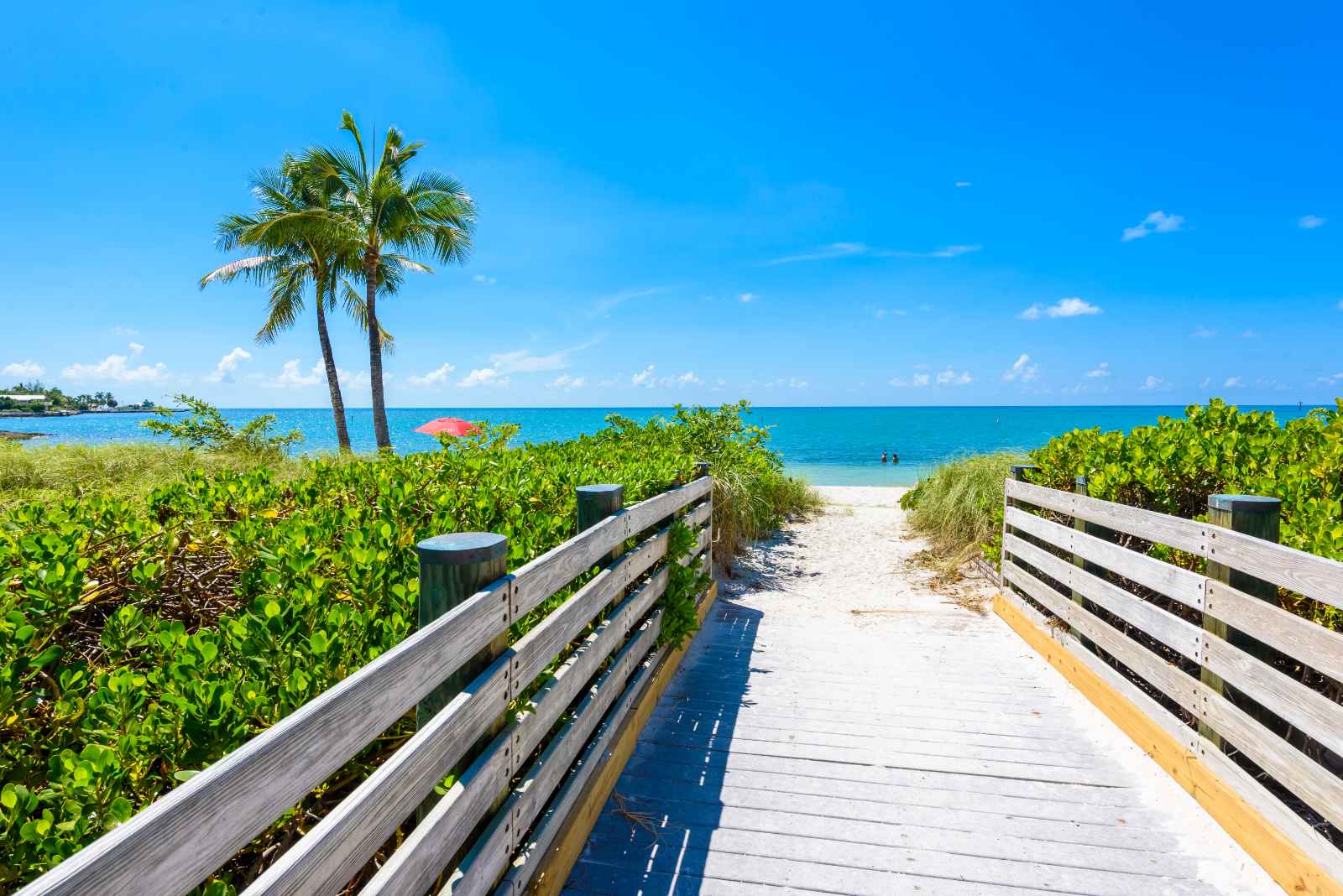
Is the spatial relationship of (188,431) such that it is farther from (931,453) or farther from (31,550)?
(931,453)

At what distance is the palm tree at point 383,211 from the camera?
15.3 meters

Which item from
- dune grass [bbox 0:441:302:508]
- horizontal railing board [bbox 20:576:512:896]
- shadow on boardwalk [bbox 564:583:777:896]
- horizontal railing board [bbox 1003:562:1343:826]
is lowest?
shadow on boardwalk [bbox 564:583:777:896]

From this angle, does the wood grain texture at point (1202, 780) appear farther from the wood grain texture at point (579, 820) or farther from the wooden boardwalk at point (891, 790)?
the wood grain texture at point (579, 820)

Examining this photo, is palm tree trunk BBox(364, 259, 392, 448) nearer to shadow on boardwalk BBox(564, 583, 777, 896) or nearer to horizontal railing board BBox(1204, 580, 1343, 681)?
shadow on boardwalk BBox(564, 583, 777, 896)

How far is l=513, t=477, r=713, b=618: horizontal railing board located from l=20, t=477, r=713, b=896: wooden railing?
10 mm

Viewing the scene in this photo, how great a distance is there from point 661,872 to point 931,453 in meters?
45.4

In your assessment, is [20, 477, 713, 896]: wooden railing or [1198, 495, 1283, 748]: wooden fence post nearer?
[20, 477, 713, 896]: wooden railing

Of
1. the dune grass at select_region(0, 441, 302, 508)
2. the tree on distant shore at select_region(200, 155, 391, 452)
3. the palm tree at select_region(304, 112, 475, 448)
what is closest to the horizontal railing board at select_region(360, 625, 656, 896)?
the dune grass at select_region(0, 441, 302, 508)

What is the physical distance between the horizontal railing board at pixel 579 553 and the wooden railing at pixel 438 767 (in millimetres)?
10

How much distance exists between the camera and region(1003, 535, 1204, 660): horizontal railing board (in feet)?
9.07

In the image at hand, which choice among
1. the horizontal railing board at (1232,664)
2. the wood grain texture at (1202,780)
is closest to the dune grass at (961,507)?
the wood grain texture at (1202,780)

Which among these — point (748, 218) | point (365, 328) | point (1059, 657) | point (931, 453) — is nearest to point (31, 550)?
point (1059, 657)

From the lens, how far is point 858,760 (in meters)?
2.99

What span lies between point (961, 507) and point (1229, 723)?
5.75m
